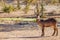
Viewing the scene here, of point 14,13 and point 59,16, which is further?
point 14,13

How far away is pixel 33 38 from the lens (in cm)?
996

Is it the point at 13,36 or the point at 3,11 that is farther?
the point at 3,11

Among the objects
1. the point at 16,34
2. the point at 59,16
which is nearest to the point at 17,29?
the point at 16,34

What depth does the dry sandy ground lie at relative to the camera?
10.0m

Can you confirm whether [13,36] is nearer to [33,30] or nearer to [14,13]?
[33,30]

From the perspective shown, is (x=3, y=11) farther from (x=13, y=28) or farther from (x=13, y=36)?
(x=13, y=36)

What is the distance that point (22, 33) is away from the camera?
1111 cm

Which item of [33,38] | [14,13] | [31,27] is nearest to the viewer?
[33,38]

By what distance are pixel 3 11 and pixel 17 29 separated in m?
6.96

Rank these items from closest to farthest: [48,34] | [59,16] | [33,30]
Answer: [48,34] < [33,30] < [59,16]

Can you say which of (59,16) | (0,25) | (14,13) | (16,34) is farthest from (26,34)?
(14,13)

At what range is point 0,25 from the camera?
13.3 m

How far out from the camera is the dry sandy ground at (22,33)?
10023 mm

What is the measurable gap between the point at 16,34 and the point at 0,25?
2.69 metres
